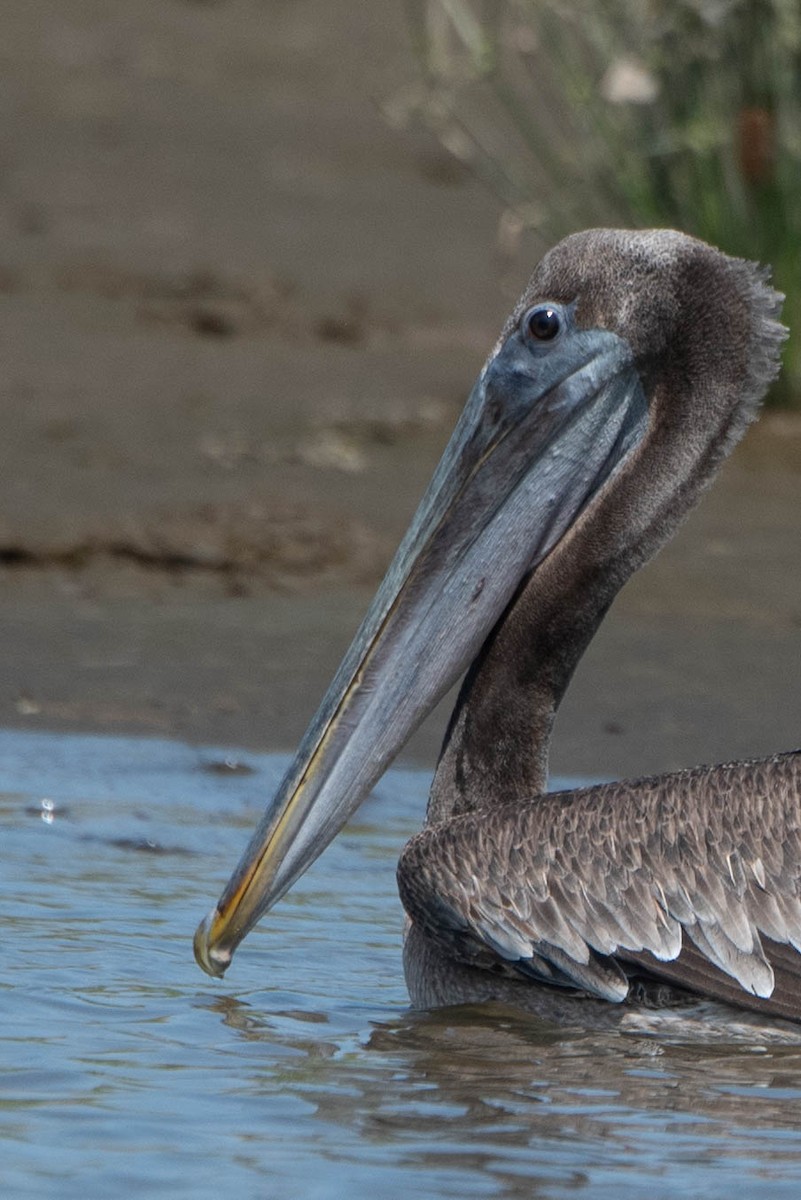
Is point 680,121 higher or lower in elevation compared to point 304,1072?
higher

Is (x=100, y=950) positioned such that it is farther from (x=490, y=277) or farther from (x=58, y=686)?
(x=490, y=277)

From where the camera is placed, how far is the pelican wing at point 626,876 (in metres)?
4.63

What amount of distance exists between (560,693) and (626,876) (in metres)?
0.53

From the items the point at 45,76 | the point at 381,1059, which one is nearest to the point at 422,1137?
the point at 381,1059

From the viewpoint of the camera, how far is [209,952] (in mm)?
4688

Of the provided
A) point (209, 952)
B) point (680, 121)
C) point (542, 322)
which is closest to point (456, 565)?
point (542, 322)

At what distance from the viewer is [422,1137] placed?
4.14 metres

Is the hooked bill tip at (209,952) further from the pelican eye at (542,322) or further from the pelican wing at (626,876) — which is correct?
the pelican eye at (542,322)

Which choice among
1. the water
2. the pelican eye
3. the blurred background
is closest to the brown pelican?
the pelican eye

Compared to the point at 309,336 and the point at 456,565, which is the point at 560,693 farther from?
the point at 309,336

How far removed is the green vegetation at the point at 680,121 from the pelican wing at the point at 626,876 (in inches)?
217

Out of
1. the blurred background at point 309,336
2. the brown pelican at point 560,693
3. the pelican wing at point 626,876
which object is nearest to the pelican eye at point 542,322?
the brown pelican at point 560,693

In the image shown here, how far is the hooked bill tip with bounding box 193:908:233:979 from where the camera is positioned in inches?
185

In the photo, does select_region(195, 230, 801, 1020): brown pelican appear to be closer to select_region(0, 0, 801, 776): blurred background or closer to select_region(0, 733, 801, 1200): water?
select_region(0, 733, 801, 1200): water
